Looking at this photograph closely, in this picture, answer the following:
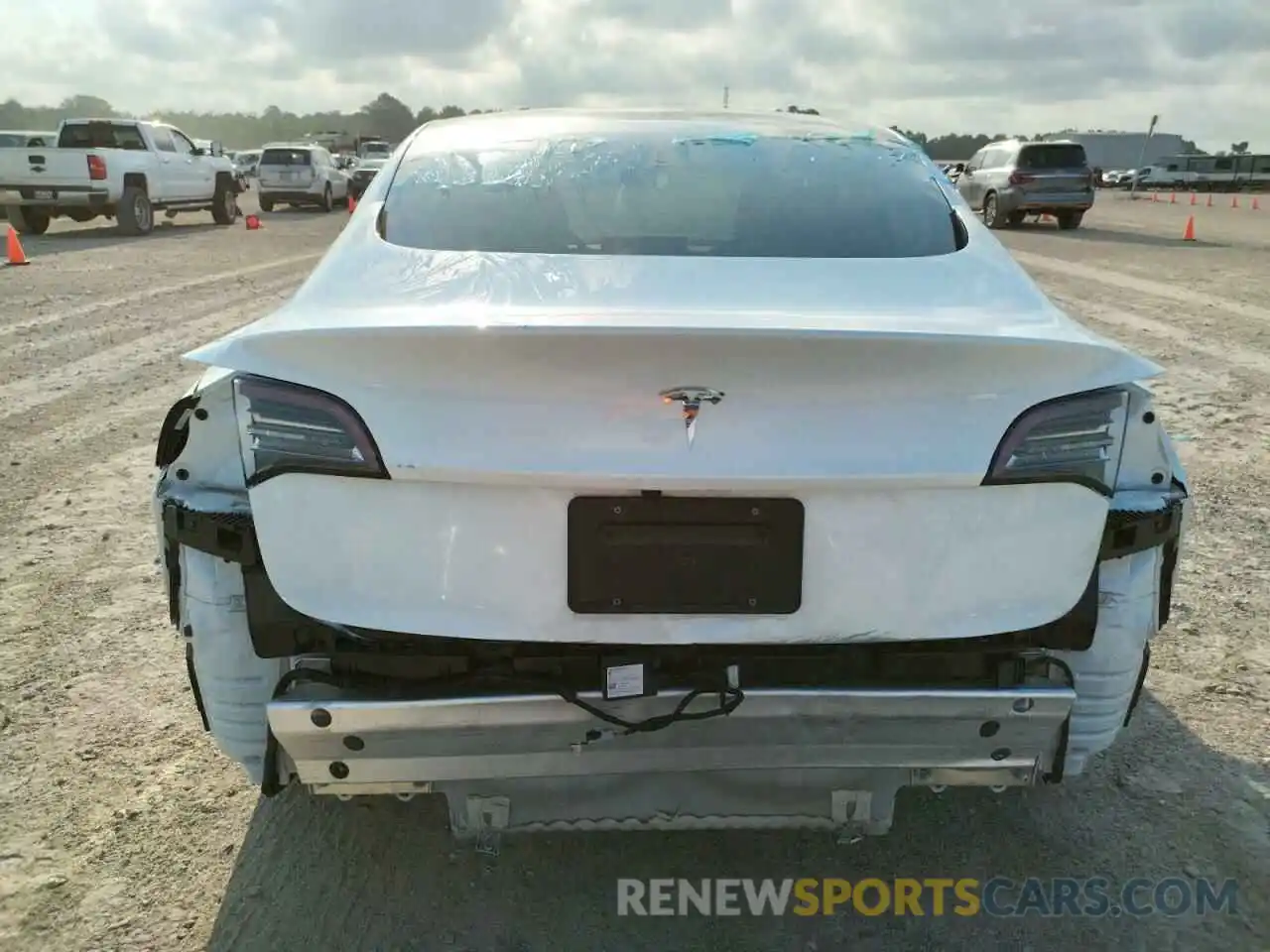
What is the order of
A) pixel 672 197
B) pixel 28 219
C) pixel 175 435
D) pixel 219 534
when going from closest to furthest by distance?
pixel 219 534 → pixel 175 435 → pixel 672 197 → pixel 28 219

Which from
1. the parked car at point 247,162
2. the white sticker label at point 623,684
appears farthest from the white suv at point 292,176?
the white sticker label at point 623,684

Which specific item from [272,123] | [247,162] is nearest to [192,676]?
[247,162]

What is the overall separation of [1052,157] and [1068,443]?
22.4 metres

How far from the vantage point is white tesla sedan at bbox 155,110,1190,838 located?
194cm

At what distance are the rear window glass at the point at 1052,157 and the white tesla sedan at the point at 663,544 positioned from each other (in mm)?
21838

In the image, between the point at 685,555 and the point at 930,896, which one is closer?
the point at 685,555

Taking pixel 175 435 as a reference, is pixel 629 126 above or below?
above

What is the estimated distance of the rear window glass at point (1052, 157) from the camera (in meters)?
21.8

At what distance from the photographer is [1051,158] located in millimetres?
22000

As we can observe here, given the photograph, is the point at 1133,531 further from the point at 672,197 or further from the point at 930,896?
the point at 672,197

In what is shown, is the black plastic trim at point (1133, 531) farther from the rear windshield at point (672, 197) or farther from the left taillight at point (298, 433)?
the left taillight at point (298, 433)

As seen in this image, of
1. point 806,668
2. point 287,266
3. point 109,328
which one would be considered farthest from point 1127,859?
point 287,266

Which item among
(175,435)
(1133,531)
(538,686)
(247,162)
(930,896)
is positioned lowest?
(930,896)

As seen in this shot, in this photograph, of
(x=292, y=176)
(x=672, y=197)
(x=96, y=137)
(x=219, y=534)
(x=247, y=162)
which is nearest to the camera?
(x=219, y=534)
